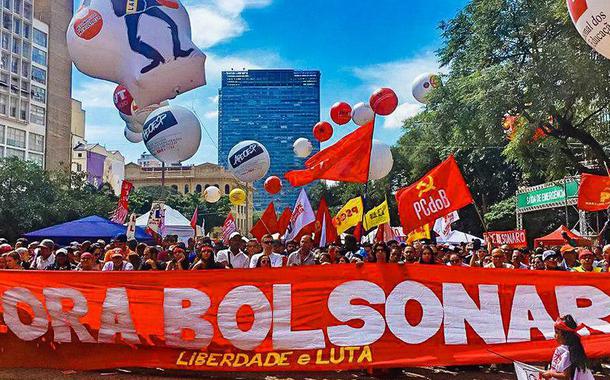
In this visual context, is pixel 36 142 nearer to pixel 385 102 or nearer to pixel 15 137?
pixel 15 137

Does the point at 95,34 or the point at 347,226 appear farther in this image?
the point at 347,226

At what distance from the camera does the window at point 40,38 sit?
7900 cm

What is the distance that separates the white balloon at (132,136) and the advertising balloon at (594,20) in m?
15.1

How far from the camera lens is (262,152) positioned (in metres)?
22.4

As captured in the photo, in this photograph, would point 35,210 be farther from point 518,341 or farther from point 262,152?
point 518,341

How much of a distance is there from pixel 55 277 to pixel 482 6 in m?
14.2

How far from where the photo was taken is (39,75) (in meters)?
79.9

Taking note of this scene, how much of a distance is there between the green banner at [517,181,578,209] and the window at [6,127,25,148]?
64332 mm

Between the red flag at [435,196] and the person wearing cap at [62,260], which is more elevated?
the red flag at [435,196]

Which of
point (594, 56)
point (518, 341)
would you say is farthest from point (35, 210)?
point (518, 341)

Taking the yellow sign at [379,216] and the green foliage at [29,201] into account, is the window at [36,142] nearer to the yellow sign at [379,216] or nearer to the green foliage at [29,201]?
the green foliage at [29,201]

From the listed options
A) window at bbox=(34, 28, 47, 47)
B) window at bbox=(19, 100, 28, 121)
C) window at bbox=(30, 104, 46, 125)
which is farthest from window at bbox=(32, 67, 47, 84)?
window at bbox=(19, 100, 28, 121)

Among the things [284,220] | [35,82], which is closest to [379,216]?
[284,220]

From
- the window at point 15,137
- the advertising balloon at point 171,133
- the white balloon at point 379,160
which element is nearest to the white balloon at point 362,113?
the white balloon at point 379,160
